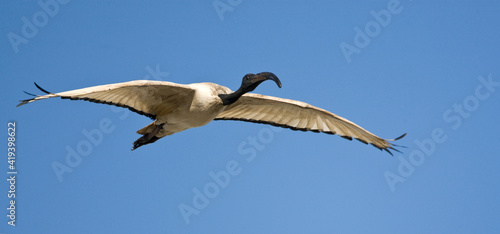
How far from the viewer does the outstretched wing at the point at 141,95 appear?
485 inches

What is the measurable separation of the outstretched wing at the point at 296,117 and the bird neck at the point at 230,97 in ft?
3.76

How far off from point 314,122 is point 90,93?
19.1ft

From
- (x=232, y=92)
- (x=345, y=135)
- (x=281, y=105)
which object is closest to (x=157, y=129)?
(x=232, y=92)

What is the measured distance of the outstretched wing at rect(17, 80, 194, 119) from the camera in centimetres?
1233

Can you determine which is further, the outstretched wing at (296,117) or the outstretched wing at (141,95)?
the outstretched wing at (296,117)

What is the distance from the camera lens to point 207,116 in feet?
46.7

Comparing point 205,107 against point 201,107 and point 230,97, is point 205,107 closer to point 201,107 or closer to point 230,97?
point 201,107

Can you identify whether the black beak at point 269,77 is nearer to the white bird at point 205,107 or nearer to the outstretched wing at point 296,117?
the white bird at point 205,107

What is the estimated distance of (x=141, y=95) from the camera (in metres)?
13.6

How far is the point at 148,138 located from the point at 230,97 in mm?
2012

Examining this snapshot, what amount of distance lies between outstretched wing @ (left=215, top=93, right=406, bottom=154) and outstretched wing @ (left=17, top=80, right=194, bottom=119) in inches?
75.1

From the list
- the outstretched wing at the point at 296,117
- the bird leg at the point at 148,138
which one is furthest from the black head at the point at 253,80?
the bird leg at the point at 148,138

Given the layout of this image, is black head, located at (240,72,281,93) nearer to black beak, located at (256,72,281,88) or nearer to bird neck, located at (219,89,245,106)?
black beak, located at (256,72,281,88)

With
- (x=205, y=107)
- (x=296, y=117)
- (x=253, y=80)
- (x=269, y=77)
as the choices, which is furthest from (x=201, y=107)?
(x=296, y=117)
